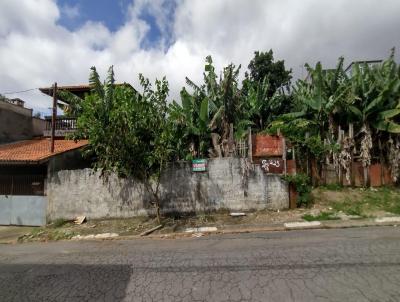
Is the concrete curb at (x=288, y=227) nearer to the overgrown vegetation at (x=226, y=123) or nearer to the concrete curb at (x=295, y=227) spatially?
the concrete curb at (x=295, y=227)

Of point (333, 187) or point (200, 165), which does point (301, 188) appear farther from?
point (200, 165)

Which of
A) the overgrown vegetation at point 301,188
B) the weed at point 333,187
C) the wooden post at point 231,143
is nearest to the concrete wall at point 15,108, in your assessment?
the wooden post at point 231,143

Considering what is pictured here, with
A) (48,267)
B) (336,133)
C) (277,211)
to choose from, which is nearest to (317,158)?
(336,133)

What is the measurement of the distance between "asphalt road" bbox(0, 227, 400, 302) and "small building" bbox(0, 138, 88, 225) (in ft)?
16.7

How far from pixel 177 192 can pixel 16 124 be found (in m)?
12.5

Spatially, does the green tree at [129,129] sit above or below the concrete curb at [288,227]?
above

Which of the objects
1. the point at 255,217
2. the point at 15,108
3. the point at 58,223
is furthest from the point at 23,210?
the point at 255,217

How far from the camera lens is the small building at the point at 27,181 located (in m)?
13.2

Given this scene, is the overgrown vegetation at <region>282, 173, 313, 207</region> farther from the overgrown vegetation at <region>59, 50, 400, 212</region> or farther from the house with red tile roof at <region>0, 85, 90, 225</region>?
the house with red tile roof at <region>0, 85, 90, 225</region>

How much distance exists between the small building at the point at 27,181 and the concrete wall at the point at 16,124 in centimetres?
384

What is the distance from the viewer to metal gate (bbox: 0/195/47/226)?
13.2 meters

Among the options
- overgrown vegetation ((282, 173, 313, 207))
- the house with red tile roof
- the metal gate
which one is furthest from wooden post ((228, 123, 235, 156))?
the metal gate

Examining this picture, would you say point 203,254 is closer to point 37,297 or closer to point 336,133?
point 37,297

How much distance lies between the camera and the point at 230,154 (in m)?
13.5
